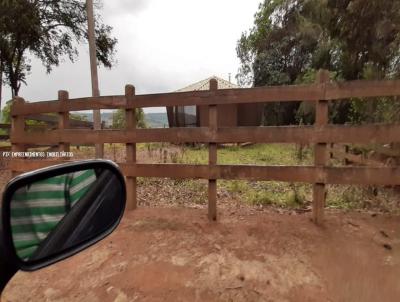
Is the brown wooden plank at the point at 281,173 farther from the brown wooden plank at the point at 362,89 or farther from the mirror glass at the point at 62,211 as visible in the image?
the mirror glass at the point at 62,211

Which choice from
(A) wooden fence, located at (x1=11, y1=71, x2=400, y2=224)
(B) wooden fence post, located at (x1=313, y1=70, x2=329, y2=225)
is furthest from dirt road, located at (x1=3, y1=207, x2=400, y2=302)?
(A) wooden fence, located at (x1=11, y1=71, x2=400, y2=224)

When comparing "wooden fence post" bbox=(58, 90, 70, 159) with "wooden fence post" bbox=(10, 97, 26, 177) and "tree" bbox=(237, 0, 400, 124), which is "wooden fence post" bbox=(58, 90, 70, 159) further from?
"tree" bbox=(237, 0, 400, 124)

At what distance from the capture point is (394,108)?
18.2ft

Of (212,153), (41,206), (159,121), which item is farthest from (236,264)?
(159,121)

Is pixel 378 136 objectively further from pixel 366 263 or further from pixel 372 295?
pixel 372 295

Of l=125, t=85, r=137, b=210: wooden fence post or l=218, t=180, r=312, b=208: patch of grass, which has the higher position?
l=125, t=85, r=137, b=210: wooden fence post

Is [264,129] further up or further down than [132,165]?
further up

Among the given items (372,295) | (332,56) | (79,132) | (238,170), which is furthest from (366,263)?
(332,56)

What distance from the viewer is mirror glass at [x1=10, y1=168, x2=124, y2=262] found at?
1.29 m

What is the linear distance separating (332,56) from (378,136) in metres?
13.6

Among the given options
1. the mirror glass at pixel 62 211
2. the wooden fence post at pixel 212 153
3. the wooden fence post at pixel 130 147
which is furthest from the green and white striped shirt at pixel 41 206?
the wooden fence post at pixel 130 147

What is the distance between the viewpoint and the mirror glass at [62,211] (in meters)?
1.29

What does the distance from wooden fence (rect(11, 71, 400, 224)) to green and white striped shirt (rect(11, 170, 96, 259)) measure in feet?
9.23

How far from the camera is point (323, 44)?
14.3m
